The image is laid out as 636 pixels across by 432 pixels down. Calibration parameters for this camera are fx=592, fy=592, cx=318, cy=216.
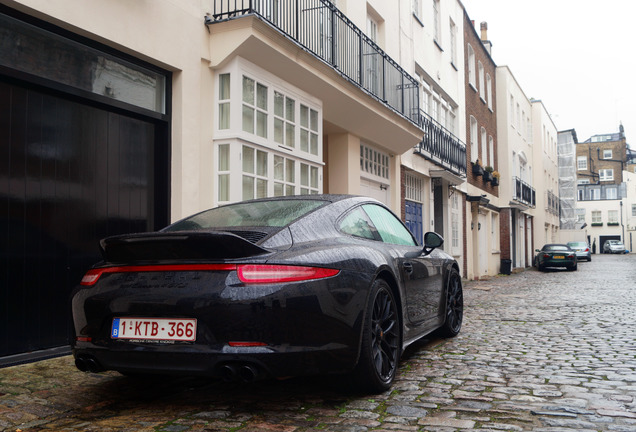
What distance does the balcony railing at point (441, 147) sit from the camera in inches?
654

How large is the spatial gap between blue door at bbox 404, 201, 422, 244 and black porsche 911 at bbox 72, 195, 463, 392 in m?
11.9

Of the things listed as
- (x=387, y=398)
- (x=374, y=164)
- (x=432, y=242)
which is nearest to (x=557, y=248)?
(x=374, y=164)

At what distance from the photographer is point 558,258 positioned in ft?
91.6

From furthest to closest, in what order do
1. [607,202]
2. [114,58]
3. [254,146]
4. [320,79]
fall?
1. [607,202]
2. [320,79]
3. [254,146]
4. [114,58]

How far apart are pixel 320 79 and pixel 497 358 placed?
5.63 meters

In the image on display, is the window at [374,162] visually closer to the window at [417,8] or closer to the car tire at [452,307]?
the window at [417,8]

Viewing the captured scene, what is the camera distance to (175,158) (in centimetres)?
728

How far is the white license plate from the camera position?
3361 mm

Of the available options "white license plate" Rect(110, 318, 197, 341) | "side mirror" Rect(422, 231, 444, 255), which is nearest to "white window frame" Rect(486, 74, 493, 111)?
"side mirror" Rect(422, 231, 444, 255)

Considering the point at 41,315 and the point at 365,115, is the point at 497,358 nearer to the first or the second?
the point at 41,315

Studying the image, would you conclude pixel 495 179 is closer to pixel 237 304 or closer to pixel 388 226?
pixel 388 226

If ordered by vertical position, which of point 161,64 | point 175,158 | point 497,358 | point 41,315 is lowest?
point 497,358

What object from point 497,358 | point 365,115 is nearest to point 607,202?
point 365,115

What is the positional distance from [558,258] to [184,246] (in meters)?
27.4
